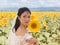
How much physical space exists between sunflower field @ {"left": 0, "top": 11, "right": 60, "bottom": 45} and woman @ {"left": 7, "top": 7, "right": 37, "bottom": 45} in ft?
0.13

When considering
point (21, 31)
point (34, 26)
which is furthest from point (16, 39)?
point (34, 26)

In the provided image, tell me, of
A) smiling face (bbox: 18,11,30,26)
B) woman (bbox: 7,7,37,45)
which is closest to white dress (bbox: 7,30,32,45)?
woman (bbox: 7,7,37,45)

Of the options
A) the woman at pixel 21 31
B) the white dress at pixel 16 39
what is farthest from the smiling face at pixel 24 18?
the white dress at pixel 16 39

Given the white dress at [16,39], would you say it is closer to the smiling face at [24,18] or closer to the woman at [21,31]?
the woman at [21,31]

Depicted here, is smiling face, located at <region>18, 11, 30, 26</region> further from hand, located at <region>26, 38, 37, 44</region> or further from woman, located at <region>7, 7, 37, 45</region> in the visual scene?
hand, located at <region>26, 38, 37, 44</region>

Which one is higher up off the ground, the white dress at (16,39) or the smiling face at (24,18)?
the smiling face at (24,18)

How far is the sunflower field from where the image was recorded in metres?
1.62

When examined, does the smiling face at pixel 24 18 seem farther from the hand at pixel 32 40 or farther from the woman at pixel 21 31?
the hand at pixel 32 40

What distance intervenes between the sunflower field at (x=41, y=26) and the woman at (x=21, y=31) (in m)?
0.04

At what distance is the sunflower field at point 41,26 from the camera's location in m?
1.62

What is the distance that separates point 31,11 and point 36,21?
0.35ft
